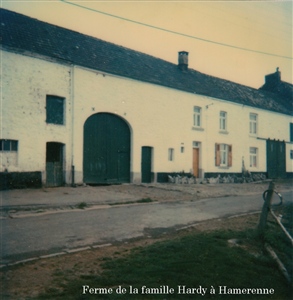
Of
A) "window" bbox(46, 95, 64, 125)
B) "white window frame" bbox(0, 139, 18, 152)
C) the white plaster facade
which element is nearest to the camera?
"white window frame" bbox(0, 139, 18, 152)

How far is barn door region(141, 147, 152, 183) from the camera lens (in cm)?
2078

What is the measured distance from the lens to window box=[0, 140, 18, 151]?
1460 centimetres

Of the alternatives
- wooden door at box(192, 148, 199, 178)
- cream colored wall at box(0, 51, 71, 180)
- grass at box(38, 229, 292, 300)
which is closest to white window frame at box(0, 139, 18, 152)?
cream colored wall at box(0, 51, 71, 180)

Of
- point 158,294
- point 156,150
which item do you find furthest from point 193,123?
point 158,294

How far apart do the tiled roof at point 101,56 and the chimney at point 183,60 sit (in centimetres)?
42

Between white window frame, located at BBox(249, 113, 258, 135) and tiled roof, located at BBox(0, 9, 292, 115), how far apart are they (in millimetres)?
1003

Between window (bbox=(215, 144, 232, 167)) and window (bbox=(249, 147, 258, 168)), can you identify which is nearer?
window (bbox=(215, 144, 232, 167))

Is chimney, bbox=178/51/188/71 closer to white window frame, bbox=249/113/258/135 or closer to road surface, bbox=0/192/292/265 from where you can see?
white window frame, bbox=249/113/258/135

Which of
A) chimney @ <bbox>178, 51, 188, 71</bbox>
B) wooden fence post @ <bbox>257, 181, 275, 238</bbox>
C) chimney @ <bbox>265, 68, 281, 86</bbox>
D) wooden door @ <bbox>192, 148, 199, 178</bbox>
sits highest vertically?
chimney @ <bbox>265, 68, 281, 86</bbox>

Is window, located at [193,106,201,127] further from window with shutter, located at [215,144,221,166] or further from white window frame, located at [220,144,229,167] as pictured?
white window frame, located at [220,144,229,167]

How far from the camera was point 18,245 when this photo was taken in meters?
6.53

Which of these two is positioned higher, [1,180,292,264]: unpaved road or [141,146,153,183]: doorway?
[141,146,153,183]: doorway

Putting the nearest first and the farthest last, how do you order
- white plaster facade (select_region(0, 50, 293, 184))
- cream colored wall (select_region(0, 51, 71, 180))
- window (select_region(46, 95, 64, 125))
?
cream colored wall (select_region(0, 51, 71, 180))
white plaster facade (select_region(0, 50, 293, 184))
window (select_region(46, 95, 64, 125))

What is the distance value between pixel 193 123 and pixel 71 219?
16442 mm
